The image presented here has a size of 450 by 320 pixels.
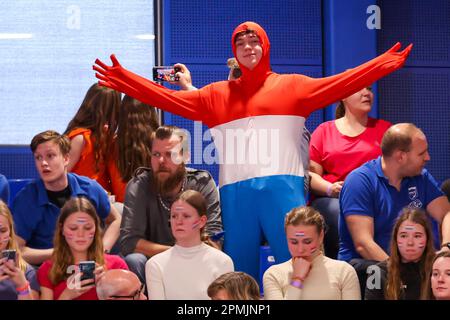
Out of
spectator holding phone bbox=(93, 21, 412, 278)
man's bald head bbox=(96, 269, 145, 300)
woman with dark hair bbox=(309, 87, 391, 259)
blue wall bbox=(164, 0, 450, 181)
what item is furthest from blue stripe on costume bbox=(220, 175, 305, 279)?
blue wall bbox=(164, 0, 450, 181)

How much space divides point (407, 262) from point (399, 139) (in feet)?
2.23

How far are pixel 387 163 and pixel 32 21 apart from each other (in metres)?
2.59

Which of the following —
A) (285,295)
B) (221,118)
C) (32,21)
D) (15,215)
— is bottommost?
(285,295)

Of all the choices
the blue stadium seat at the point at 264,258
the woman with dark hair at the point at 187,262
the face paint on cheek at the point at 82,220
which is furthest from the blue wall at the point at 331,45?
the face paint on cheek at the point at 82,220

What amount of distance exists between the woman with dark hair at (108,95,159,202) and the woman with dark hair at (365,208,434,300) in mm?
1376

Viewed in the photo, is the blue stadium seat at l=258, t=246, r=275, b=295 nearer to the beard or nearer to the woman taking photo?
the beard

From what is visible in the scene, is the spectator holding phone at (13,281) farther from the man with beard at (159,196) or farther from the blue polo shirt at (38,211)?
the man with beard at (159,196)

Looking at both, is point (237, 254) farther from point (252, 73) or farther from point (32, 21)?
point (32, 21)

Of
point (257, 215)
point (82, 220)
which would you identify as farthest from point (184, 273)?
point (257, 215)

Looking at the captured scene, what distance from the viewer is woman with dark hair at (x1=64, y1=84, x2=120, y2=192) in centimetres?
454

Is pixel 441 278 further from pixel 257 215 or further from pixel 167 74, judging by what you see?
pixel 167 74

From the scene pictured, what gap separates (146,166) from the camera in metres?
4.43
